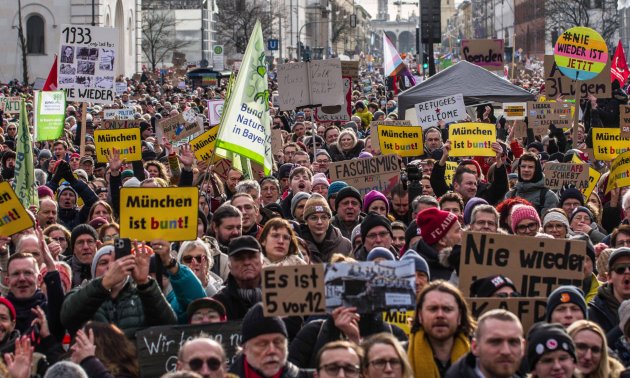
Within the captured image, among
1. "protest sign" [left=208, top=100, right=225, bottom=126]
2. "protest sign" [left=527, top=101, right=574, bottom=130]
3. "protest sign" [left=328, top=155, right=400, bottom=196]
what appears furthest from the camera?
"protest sign" [left=208, top=100, right=225, bottom=126]

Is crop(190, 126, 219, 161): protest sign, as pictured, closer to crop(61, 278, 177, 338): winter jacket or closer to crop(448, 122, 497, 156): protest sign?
crop(448, 122, 497, 156): protest sign

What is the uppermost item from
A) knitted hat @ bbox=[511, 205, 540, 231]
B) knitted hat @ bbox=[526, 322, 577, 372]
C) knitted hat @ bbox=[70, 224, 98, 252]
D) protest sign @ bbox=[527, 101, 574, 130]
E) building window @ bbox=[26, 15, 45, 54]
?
building window @ bbox=[26, 15, 45, 54]

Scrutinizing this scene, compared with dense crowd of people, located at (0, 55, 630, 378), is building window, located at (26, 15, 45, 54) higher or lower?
higher

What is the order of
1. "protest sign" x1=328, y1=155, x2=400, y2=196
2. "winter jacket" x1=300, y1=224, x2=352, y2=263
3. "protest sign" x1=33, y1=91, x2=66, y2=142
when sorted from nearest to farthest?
"winter jacket" x1=300, y1=224, x2=352, y2=263, "protest sign" x1=328, y1=155, x2=400, y2=196, "protest sign" x1=33, y1=91, x2=66, y2=142

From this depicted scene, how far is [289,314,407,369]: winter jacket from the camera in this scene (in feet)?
23.3

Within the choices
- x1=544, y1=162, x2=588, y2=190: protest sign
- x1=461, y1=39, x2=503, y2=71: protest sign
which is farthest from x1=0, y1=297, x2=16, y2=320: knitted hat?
x1=461, y1=39, x2=503, y2=71: protest sign

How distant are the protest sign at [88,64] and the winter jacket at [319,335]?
10.9 meters

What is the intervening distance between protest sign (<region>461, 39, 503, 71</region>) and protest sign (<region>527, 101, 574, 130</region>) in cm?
951

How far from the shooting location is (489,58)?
29.8 meters

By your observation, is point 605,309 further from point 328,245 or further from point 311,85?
point 311,85

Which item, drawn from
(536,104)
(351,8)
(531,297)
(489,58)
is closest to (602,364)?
(531,297)

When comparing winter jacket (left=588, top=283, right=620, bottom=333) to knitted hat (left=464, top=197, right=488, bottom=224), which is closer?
winter jacket (left=588, top=283, right=620, bottom=333)

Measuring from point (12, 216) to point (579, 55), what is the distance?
8978 millimetres

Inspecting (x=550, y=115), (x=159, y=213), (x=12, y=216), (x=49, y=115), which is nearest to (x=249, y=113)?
(x=12, y=216)
